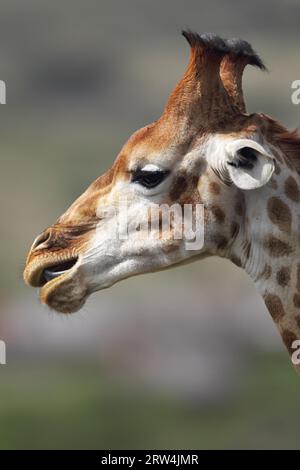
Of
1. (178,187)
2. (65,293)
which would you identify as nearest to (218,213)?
→ (178,187)

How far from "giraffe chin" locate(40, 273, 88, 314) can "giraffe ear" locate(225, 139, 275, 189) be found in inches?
40.8

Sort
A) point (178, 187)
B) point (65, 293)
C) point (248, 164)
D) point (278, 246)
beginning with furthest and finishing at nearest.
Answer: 1. point (65, 293)
2. point (178, 187)
3. point (278, 246)
4. point (248, 164)

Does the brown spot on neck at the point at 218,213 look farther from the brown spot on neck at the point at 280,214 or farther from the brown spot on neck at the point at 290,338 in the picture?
the brown spot on neck at the point at 290,338

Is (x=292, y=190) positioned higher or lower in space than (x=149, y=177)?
lower

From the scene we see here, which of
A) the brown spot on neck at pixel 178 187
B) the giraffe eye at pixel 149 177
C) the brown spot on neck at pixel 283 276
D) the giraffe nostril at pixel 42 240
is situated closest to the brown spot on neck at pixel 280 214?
the brown spot on neck at pixel 283 276

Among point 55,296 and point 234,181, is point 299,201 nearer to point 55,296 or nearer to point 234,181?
point 234,181

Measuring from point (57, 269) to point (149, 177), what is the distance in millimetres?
717

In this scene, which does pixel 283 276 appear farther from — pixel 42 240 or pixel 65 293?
pixel 42 240

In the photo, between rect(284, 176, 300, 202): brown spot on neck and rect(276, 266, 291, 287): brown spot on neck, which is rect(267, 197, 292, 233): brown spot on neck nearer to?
rect(284, 176, 300, 202): brown spot on neck

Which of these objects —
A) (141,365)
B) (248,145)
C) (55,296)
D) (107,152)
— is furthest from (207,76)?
(107,152)

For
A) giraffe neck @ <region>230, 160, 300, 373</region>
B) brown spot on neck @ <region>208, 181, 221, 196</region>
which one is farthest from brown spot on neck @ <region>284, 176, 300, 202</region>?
brown spot on neck @ <region>208, 181, 221, 196</region>

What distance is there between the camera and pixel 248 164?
657cm

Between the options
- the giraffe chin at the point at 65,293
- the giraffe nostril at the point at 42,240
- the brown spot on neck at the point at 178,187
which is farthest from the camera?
the giraffe nostril at the point at 42,240

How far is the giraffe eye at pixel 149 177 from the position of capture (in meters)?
6.86
